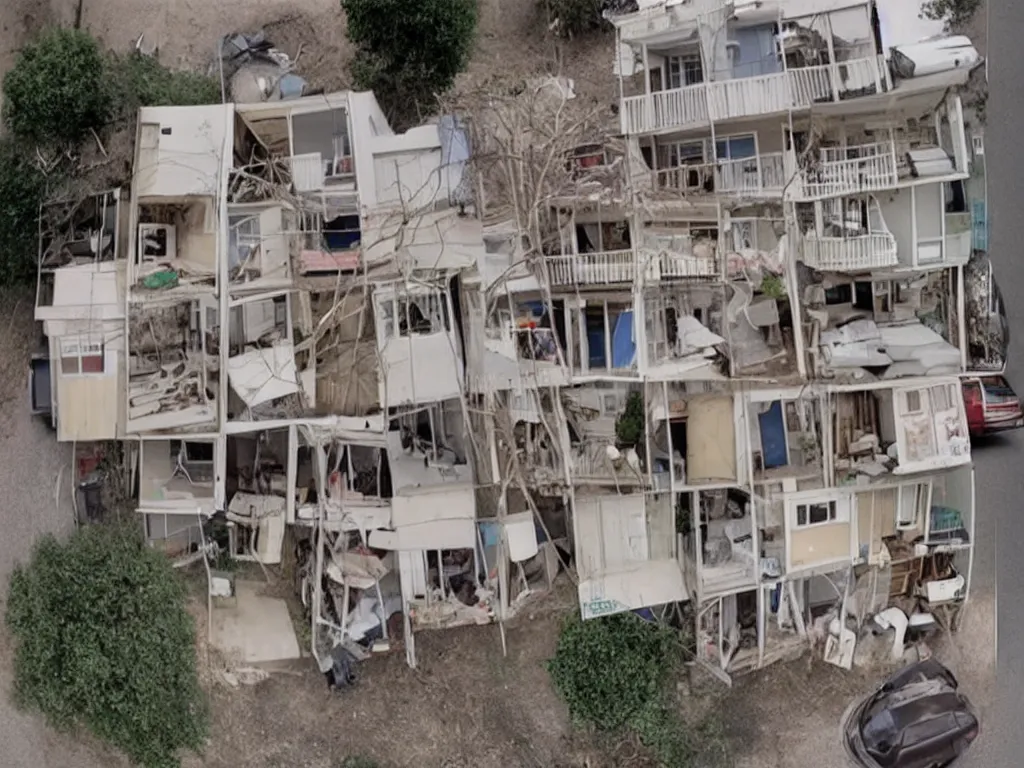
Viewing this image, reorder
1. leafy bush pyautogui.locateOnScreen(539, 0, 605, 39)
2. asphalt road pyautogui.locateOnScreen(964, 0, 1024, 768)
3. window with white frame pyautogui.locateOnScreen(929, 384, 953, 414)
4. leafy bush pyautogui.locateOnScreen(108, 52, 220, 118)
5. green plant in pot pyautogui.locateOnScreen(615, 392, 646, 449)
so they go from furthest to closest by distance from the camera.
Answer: asphalt road pyautogui.locateOnScreen(964, 0, 1024, 768) < leafy bush pyautogui.locateOnScreen(539, 0, 605, 39) < leafy bush pyautogui.locateOnScreen(108, 52, 220, 118) < green plant in pot pyautogui.locateOnScreen(615, 392, 646, 449) < window with white frame pyautogui.locateOnScreen(929, 384, 953, 414)

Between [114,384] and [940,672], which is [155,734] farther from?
[940,672]

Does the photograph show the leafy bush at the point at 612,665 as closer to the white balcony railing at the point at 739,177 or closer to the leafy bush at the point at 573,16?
the white balcony railing at the point at 739,177

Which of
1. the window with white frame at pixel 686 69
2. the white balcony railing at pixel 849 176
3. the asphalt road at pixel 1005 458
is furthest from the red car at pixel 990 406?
the window with white frame at pixel 686 69

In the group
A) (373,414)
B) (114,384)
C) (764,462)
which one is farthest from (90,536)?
(764,462)

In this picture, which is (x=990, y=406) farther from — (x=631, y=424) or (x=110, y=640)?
(x=110, y=640)

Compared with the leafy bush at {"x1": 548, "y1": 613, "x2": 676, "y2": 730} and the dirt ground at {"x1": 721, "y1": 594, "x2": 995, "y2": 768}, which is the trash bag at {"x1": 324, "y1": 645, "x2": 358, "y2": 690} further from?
the dirt ground at {"x1": 721, "y1": 594, "x2": 995, "y2": 768}

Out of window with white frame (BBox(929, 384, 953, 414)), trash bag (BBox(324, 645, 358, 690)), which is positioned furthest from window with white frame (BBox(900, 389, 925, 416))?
trash bag (BBox(324, 645, 358, 690))

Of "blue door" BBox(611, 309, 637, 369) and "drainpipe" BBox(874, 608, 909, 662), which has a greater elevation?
"blue door" BBox(611, 309, 637, 369)
